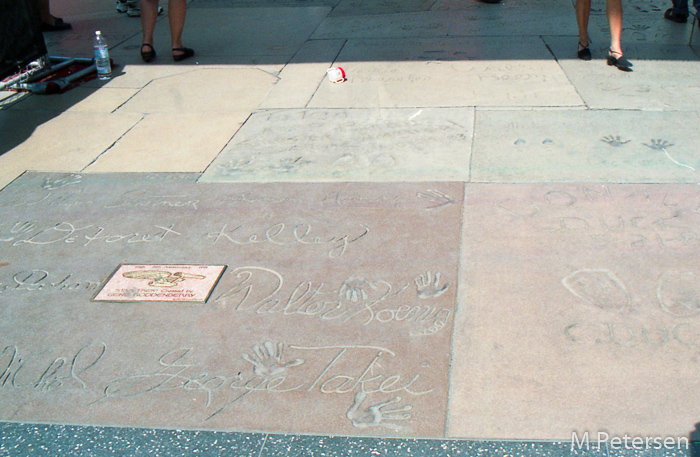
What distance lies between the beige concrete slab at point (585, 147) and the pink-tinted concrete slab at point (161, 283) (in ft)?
Answer: 5.80

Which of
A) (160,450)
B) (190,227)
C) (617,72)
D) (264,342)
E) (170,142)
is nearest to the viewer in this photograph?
(160,450)

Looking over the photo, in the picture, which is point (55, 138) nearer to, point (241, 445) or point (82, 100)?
point (82, 100)

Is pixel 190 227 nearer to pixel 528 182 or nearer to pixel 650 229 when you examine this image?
pixel 528 182

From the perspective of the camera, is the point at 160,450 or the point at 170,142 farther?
the point at 170,142

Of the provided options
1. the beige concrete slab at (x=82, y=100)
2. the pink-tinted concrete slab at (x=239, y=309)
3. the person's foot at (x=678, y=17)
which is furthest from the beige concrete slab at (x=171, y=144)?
the person's foot at (x=678, y=17)

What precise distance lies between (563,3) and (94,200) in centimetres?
637

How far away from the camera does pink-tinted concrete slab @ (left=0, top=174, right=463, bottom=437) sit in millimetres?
2334

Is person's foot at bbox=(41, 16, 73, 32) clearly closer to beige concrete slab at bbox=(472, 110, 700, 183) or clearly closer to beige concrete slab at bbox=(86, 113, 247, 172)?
beige concrete slab at bbox=(86, 113, 247, 172)

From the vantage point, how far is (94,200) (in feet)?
12.7

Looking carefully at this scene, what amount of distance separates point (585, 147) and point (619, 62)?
1.79 m

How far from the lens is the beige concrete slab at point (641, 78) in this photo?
4738mm

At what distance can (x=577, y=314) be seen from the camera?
2652mm

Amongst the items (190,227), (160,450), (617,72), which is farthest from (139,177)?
(617,72)
